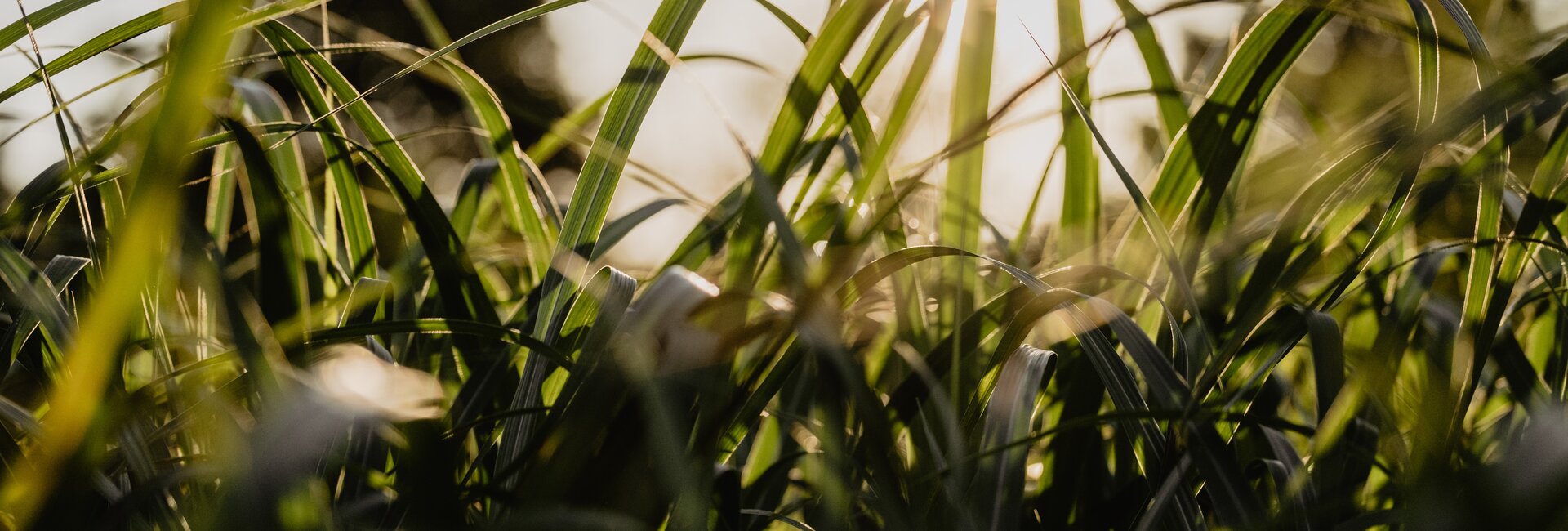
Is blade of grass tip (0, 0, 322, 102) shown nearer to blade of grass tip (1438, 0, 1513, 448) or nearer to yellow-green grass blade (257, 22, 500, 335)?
yellow-green grass blade (257, 22, 500, 335)

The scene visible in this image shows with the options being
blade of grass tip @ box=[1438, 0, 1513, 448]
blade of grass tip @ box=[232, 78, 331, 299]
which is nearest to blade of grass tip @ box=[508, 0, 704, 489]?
blade of grass tip @ box=[232, 78, 331, 299]

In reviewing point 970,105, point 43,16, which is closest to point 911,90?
point 970,105

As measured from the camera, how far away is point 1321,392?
0.32 metres

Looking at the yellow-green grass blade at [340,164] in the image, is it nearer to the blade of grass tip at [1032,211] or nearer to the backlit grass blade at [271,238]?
the backlit grass blade at [271,238]

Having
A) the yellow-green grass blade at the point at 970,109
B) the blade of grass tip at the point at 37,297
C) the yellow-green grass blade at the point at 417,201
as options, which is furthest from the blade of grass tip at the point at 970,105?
the blade of grass tip at the point at 37,297

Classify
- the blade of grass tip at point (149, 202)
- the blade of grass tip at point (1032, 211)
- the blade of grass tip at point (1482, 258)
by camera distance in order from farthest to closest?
the blade of grass tip at point (1032, 211)
the blade of grass tip at point (1482, 258)
the blade of grass tip at point (149, 202)

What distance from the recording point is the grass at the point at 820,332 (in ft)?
0.80

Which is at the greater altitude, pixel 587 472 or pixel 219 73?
pixel 219 73

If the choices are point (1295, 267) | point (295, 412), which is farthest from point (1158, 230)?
point (295, 412)

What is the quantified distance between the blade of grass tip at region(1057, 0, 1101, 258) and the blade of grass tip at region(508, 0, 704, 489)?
0.72 feet

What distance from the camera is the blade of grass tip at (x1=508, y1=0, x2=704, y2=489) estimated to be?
0.39 m

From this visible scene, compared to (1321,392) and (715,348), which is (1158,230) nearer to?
(1321,392)

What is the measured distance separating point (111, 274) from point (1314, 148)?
0.58 metres

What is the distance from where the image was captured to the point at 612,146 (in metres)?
0.39
